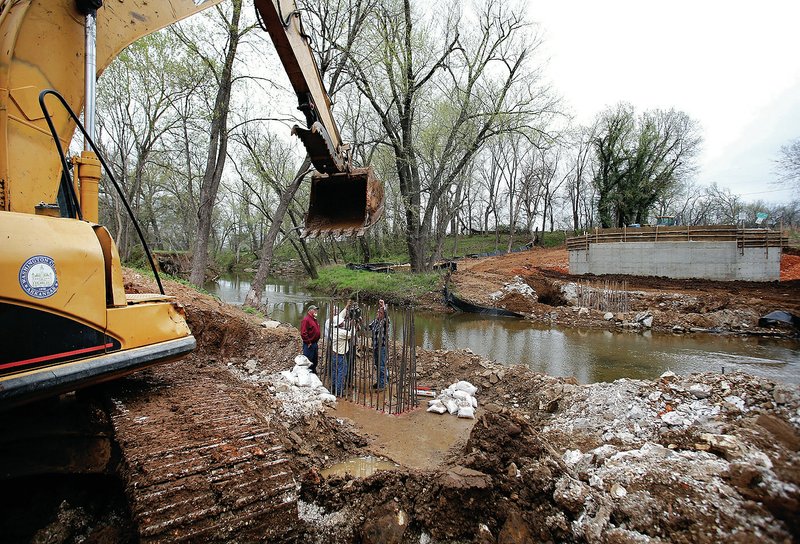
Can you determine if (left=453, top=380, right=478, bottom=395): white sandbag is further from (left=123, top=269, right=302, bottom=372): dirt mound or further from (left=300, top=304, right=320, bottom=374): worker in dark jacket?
(left=123, top=269, right=302, bottom=372): dirt mound

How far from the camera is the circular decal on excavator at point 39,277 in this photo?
2639mm

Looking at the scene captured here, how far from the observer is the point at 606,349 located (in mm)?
12414

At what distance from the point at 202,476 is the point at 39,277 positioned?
1.71m

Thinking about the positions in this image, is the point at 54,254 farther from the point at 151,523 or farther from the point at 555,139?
the point at 555,139

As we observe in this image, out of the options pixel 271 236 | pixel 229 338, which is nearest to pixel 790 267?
pixel 271 236

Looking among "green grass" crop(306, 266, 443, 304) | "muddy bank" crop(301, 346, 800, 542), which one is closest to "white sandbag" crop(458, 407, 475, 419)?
"muddy bank" crop(301, 346, 800, 542)

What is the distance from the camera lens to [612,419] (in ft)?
17.0

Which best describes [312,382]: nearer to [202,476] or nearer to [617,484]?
[202,476]

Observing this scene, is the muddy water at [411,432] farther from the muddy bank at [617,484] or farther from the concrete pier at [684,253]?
the concrete pier at [684,253]

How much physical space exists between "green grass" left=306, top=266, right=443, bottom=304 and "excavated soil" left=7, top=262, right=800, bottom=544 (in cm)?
1293

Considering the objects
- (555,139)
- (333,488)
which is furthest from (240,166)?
(333,488)

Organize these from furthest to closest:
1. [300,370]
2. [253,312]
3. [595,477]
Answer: [253,312]
[300,370]
[595,477]

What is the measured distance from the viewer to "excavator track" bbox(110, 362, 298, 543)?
244 centimetres

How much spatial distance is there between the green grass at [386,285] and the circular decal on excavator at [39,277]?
15.2m
